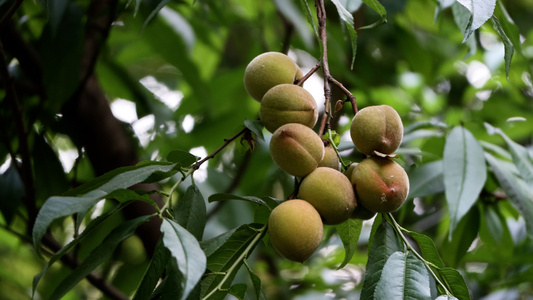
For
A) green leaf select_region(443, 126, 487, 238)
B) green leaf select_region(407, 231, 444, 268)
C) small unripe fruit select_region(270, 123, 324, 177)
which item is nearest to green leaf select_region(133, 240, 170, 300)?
small unripe fruit select_region(270, 123, 324, 177)

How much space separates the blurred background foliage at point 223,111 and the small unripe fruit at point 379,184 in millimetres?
165

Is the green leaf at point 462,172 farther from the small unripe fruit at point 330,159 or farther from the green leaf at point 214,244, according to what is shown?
the green leaf at point 214,244

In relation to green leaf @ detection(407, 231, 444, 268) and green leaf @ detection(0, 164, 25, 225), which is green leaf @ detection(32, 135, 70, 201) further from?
green leaf @ detection(407, 231, 444, 268)

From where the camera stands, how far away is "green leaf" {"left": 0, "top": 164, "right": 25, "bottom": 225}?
101cm

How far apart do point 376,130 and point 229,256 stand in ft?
0.66

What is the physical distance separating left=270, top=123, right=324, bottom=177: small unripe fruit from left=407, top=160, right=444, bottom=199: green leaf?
0.37 meters

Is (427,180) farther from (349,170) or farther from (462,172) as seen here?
(349,170)

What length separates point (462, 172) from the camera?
2.85 ft

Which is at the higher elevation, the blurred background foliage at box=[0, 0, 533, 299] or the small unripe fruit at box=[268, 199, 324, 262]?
the small unripe fruit at box=[268, 199, 324, 262]

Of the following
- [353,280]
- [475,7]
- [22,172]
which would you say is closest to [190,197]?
[475,7]

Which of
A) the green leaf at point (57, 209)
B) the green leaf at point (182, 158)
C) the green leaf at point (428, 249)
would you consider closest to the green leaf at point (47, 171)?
the green leaf at point (182, 158)

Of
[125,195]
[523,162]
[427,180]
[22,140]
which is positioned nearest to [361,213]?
[125,195]

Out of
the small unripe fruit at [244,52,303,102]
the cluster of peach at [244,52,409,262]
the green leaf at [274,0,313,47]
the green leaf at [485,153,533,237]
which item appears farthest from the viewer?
the green leaf at [274,0,313,47]

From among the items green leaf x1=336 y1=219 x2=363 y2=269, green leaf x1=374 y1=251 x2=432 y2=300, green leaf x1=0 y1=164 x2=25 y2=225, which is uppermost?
green leaf x1=374 y1=251 x2=432 y2=300
